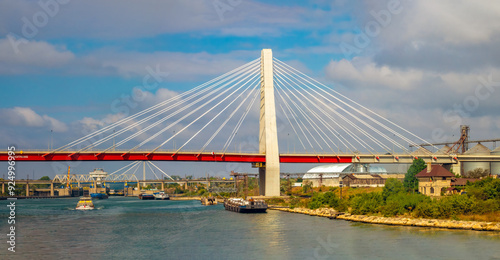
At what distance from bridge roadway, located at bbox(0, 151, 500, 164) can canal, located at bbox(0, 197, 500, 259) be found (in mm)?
19454

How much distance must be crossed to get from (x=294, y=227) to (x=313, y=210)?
904 inches

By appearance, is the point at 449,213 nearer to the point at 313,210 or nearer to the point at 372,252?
the point at 372,252

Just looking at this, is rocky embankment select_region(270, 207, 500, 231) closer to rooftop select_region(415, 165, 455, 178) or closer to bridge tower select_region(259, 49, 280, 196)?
rooftop select_region(415, 165, 455, 178)

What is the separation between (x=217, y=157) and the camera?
3917 inches

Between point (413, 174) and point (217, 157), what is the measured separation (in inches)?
1417

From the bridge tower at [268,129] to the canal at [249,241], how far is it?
83.0 ft

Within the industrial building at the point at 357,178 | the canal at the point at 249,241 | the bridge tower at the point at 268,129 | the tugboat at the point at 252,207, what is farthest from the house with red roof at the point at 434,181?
the industrial building at the point at 357,178

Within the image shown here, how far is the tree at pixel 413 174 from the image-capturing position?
9806 centimetres

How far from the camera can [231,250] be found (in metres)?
50.8

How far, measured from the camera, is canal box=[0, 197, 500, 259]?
47.9m

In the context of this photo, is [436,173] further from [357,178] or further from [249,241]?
[357,178]

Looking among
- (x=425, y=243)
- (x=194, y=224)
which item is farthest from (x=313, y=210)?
(x=425, y=243)

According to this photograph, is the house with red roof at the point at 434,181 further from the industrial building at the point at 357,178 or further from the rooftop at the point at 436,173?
Result: the industrial building at the point at 357,178

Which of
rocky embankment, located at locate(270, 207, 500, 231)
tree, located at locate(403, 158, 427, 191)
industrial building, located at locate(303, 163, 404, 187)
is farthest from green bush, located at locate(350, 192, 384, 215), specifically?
industrial building, located at locate(303, 163, 404, 187)
